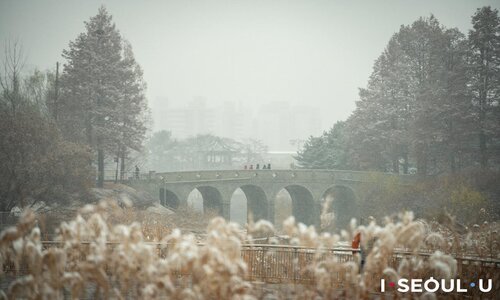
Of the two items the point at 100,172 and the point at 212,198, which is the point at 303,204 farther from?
the point at 100,172

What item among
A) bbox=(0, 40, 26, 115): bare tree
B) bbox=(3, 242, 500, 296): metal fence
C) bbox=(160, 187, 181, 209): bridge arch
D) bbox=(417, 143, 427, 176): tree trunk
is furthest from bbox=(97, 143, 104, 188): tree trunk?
bbox=(417, 143, 427, 176): tree trunk

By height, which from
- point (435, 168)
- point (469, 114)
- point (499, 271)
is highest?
point (469, 114)

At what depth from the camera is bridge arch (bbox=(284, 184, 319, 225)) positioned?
153 feet

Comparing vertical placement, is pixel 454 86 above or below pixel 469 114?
above

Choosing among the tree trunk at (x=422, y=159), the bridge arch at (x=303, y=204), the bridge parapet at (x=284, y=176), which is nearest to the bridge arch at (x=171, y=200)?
the bridge parapet at (x=284, y=176)

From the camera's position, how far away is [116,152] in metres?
35.6

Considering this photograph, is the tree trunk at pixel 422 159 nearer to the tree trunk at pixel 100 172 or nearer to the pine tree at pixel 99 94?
the pine tree at pixel 99 94

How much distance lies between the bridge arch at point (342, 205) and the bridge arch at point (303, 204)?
60.3 inches

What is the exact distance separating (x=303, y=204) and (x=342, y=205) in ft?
14.4

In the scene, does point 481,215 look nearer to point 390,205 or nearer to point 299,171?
point 390,205

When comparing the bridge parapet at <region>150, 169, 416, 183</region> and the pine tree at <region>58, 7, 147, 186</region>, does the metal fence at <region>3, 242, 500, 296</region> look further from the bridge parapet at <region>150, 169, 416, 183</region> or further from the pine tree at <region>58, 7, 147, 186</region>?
the bridge parapet at <region>150, 169, 416, 183</region>

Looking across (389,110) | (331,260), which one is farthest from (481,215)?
(331,260)

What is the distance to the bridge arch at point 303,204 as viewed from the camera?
1836 inches

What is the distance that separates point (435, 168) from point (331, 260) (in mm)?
37213
